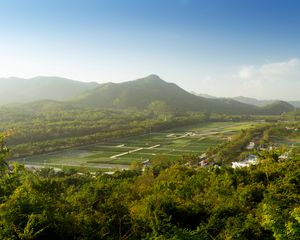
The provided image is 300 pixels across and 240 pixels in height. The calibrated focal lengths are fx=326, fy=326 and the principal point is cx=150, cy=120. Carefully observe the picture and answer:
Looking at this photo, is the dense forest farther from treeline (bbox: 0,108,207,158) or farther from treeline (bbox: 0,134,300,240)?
treeline (bbox: 0,108,207,158)

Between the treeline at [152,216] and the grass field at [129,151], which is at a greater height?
the treeline at [152,216]

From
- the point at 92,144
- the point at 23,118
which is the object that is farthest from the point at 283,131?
the point at 23,118

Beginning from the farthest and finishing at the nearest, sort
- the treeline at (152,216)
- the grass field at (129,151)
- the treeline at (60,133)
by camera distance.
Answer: the treeline at (60,133)
the grass field at (129,151)
the treeline at (152,216)

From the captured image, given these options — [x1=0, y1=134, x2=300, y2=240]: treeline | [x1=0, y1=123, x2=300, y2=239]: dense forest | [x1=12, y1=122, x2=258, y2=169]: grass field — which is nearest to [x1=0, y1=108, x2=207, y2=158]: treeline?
[x1=12, y1=122, x2=258, y2=169]: grass field

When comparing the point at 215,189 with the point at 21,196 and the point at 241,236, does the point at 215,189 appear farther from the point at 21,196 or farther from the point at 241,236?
the point at 21,196

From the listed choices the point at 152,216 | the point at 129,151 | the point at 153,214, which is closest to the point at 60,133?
the point at 129,151

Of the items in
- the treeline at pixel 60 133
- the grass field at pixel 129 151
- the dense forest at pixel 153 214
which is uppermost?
the dense forest at pixel 153 214

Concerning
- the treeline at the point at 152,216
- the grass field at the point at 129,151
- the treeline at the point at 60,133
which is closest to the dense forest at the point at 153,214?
the treeline at the point at 152,216

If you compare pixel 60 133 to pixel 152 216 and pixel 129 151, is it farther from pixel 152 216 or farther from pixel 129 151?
pixel 152 216

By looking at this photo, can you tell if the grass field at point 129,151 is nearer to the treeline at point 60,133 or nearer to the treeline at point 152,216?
the treeline at point 60,133

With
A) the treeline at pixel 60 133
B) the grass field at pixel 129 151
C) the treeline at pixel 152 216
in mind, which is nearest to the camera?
the treeline at pixel 152 216
